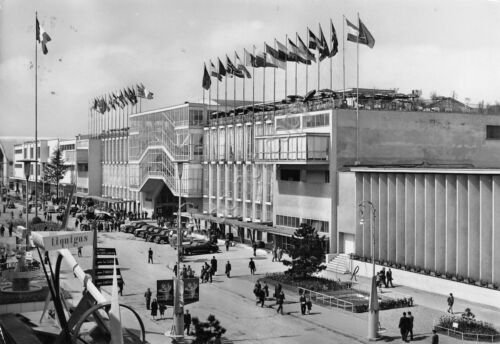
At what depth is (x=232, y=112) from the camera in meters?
72.1

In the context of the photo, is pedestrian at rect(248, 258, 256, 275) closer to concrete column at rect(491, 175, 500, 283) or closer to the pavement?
the pavement

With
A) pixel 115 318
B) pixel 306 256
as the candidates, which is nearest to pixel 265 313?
pixel 306 256

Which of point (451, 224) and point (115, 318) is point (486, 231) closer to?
point (451, 224)

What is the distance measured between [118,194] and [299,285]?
65.2 meters

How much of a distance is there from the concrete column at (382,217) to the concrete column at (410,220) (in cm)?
210

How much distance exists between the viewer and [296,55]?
180 feet

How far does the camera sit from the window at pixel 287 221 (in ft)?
182

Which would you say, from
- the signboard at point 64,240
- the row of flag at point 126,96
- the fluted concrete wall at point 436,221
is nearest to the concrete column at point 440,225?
the fluted concrete wall at point 436,221

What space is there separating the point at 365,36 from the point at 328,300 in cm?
2189

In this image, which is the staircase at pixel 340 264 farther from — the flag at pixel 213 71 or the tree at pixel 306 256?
the flag at pixel 213 71

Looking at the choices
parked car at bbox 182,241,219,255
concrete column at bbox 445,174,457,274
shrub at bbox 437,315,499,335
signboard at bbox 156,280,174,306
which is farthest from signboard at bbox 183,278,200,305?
parked car at bbox 182,241,219,255

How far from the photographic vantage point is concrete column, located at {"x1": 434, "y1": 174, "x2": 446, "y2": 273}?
131 ft

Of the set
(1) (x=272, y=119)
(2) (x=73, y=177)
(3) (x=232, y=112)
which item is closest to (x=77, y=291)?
(1) (x=272, y=119)

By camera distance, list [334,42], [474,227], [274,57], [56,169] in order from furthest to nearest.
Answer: [56,169], [274,57], [334,42], [474,227]
